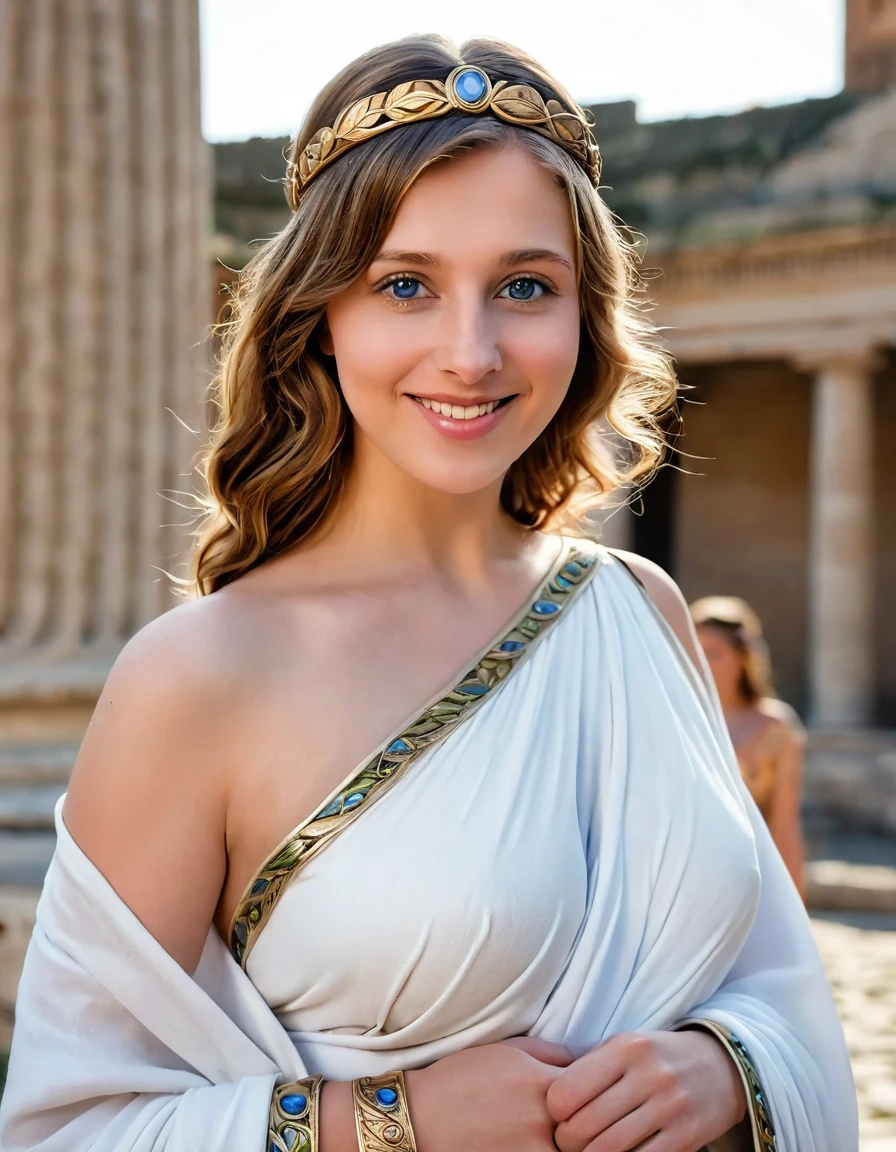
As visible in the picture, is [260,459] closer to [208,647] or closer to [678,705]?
[208,647]

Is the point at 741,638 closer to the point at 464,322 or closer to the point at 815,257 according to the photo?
the point at 464,322

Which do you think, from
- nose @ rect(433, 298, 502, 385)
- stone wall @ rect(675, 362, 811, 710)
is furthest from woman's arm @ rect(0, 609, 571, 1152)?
stone wall @ rect(675, 362, 811, 710)

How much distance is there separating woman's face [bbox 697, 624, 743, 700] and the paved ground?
4.56 ft

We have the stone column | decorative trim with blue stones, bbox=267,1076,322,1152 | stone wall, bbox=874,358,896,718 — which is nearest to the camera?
decorative trim with blue stones, bbox=267,1076,322,1152

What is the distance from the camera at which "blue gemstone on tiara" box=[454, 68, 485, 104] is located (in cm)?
168

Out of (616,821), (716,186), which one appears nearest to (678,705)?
(616,821)

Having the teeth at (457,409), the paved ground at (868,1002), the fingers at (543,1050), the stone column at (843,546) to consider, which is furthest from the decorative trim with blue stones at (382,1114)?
the stone column at (843,546)

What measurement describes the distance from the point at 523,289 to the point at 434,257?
0.12 meters

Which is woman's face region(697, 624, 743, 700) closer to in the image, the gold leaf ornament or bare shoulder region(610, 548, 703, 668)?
bare shoulder region(610, 548, 703, 668)

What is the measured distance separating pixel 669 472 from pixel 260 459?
19076 millimetres

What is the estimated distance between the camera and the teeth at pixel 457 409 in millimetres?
1664

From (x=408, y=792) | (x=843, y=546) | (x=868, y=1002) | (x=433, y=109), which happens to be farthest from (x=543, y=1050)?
(x=843, y=546)

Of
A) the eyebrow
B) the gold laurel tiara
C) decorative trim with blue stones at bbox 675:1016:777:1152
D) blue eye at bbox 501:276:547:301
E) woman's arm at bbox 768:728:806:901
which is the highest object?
the gold laurel tiara

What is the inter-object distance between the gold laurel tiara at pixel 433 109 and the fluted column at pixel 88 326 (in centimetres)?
218
